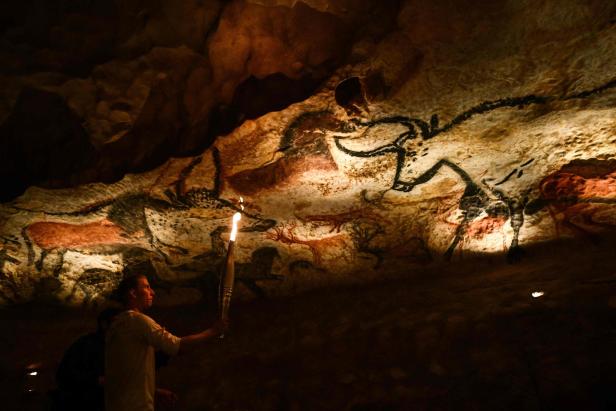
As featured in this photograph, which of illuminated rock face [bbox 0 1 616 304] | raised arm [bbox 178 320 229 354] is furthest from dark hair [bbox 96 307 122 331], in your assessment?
illuminated rock face [bbox 0 1 616 304]

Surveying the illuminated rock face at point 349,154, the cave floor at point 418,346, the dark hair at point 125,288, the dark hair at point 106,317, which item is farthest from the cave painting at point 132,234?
the dark hair at point 106,317

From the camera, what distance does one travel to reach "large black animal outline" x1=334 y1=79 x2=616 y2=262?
251cm

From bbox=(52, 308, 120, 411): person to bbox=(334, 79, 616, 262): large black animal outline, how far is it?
204cm

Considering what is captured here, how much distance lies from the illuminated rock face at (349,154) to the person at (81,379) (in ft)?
4.63

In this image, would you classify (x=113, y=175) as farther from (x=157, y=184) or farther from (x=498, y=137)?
(x=498, y=137)

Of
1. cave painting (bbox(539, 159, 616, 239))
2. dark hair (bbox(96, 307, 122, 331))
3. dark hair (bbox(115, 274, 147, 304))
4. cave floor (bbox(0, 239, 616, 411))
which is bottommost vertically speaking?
cave floor (bbox(0, 239, 616, 411))

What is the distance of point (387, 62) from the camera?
2.20 meters

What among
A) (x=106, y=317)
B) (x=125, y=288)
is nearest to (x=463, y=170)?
(x=125, y=288)

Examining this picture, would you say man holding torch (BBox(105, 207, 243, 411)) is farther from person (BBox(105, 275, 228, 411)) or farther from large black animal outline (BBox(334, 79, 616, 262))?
large black animal outline (BBox(334, 79, 616, 262))

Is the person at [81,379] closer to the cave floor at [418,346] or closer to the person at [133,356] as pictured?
the person at [133,356]

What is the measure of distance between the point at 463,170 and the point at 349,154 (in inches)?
39.5

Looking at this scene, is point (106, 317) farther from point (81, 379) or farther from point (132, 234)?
point (132, 234)

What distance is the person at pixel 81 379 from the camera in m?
1.91

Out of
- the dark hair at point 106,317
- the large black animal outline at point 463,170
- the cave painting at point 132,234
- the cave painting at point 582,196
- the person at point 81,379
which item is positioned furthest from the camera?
the cave painting at point 132,234
